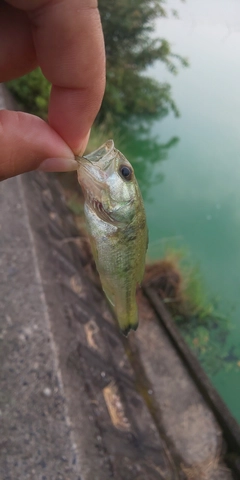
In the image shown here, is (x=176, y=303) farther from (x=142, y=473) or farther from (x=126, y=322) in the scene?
(x=126, y=322)

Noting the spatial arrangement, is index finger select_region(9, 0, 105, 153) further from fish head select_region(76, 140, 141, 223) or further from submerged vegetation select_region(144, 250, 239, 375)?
submerged vegetation select_region(144, 250, 239, 375)

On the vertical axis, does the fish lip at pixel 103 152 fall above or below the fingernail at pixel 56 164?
below

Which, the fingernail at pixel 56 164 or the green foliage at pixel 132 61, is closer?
the fingernail at pixel 56 164

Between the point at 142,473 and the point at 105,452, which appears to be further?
the point at 142,473

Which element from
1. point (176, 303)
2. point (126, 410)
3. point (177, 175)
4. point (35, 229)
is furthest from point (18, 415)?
point (177, 175)

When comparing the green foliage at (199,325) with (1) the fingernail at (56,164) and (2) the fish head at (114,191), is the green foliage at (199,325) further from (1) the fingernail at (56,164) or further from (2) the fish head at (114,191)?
(1) the fingernail at (56,164)

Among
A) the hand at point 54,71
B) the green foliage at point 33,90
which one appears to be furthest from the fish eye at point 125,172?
the green foliage at point 33,90

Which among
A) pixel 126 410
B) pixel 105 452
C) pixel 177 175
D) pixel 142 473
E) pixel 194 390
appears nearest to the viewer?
pixel 105 452

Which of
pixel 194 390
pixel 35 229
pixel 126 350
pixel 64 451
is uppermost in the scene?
pixel 35 229
